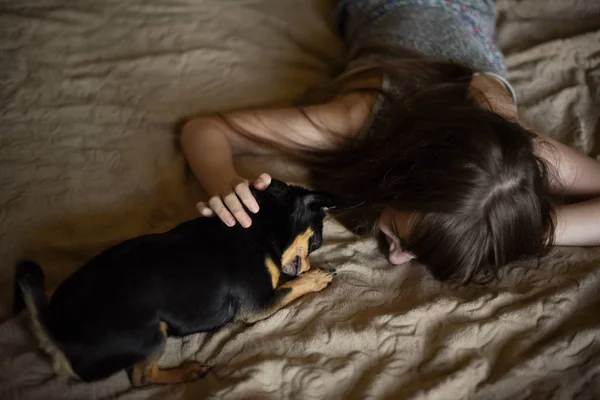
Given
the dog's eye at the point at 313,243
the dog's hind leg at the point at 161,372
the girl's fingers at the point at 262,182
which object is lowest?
the dog's hind leg at the point at 161,372

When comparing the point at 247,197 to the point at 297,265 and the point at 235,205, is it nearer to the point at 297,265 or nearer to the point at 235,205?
the point at 235,205

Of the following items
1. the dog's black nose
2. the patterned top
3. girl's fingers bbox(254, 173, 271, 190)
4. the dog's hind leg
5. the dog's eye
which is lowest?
the dog's hind leg

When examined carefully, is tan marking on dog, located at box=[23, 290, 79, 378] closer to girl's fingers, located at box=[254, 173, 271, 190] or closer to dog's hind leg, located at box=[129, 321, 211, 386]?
A: dog's hind leg, located at box=[129, 321, 211, 386]

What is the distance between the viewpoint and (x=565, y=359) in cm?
90

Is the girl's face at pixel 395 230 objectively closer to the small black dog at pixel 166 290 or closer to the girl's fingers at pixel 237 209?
the small black dog at pixel 166 290

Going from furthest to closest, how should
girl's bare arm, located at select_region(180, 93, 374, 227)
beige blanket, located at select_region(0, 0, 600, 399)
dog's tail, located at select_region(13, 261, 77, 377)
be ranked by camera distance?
1. girl's bare arm, located at select_region(180, 93, 374, 227)
2. beige blanket, located at select_region(0, 0, 600, 399)
3. dog's tail, located at select_region(13, 261, 77, 377)

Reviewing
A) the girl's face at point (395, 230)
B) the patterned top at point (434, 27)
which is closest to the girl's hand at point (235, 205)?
the girl's face at point (395, 230)

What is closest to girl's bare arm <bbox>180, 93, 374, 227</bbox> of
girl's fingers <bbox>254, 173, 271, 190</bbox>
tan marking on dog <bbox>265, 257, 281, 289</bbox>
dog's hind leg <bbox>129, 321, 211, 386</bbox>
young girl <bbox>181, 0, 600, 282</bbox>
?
young girl <bbox>181, 0, 600, 282</bbox>

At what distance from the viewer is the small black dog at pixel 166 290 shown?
30.2 inches

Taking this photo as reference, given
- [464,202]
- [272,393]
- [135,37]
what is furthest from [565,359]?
[135,37]

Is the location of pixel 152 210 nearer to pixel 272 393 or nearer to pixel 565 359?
pixel 272 393

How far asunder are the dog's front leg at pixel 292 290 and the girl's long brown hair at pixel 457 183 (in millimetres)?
157

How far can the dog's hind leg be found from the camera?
83cm

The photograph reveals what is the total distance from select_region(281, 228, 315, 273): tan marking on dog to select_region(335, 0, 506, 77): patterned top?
0.59 meters
